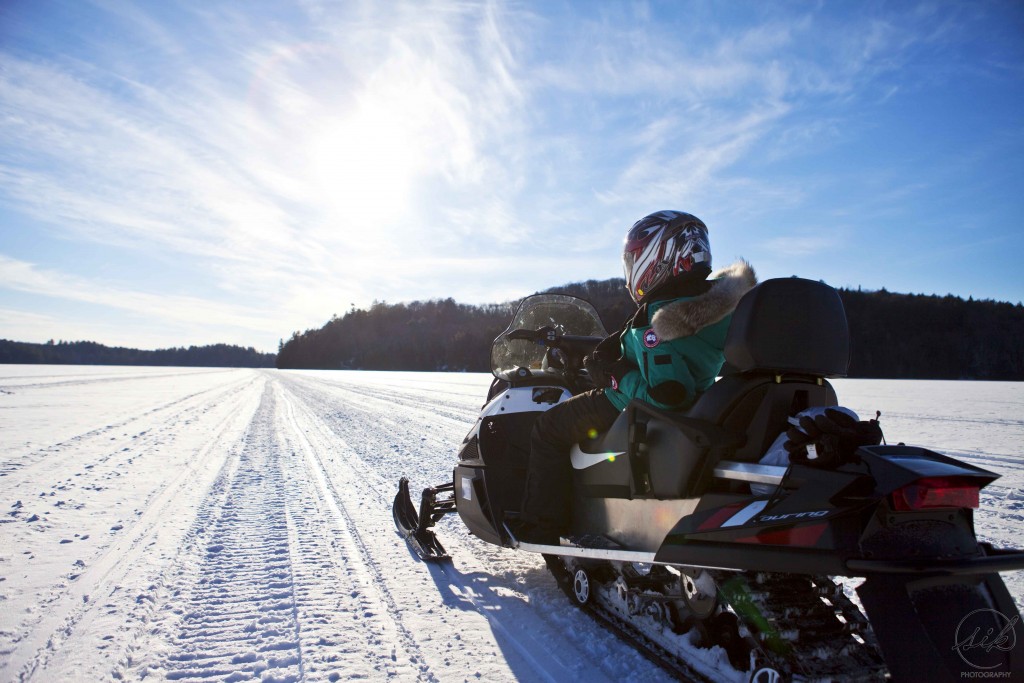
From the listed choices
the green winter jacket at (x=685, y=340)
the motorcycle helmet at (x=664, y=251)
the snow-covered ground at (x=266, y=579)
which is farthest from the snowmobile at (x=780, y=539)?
the motorcycle helmet at (x=664, y=251)

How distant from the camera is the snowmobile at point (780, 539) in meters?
1.39

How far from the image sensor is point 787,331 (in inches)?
71.8

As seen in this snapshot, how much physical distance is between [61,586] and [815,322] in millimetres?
3605

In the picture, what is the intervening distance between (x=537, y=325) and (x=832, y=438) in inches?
86.7

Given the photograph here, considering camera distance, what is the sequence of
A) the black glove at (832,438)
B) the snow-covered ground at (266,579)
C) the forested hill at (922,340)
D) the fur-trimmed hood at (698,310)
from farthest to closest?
the forested hill at (922,340) → the snow-covered ground at (266,579) → the fur-trimmed hood at (698,310) → the black glove at (832,438)

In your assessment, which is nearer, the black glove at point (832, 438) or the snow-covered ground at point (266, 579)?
the black glove at point (832, 438)

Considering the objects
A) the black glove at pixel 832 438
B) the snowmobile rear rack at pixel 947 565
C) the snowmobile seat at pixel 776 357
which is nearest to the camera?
the snowmobile rear rack at pixel 947 565

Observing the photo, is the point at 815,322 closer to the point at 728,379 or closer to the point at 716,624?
the point at 728,379

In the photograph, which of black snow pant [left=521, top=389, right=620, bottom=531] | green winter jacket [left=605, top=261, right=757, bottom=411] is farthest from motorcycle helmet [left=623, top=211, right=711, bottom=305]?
black snow pant [left=521, top=389, right=620, bottom=531]

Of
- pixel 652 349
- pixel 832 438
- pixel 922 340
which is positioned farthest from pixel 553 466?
pixel 922 340

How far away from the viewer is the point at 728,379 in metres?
1.94

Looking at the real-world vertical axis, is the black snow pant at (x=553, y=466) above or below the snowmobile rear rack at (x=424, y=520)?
above

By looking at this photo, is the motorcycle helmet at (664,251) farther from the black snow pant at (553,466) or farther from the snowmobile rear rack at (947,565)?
the snowmobile rear rack at (947,565)

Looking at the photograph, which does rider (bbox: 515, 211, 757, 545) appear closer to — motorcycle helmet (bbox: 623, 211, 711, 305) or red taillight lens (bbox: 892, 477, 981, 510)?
motorcycle helmet (bbox: 623, 211, 711, 305)
